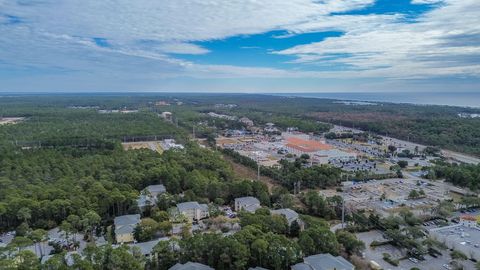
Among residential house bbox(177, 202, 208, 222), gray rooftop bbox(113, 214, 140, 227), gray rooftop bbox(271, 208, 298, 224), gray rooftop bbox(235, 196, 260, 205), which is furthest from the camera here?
gray rooftop bbox(235, 196, 260, 205)

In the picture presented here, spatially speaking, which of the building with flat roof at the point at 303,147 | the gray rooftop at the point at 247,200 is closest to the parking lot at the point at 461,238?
the gray rooftop at the point at 247,200

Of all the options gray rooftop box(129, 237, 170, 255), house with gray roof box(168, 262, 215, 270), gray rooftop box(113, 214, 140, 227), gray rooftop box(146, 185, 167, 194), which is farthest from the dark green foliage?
gray rooftop box(113, 214, 140, 227)

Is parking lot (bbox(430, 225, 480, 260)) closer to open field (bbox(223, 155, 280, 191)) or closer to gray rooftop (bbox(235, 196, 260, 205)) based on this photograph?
gray rooftop (bbox(235, 196, 260, 205))

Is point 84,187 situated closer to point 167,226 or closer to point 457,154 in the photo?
point 167,226

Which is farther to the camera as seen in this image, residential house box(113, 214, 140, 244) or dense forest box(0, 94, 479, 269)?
residential house box(113, 214, 140, 244)

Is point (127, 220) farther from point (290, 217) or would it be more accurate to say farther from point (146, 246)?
point (290, 217)

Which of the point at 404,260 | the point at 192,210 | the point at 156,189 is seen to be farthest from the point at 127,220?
the point at 404,260
